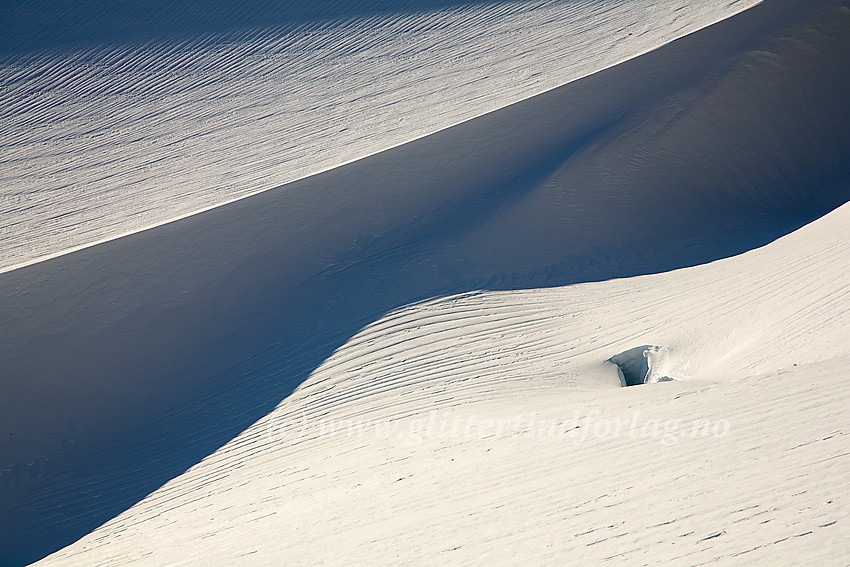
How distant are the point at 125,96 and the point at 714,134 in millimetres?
8508

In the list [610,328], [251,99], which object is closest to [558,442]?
[610,328]

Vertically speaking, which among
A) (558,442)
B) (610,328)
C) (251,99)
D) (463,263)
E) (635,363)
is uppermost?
(251,99)

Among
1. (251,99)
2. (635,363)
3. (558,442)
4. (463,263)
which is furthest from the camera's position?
(251,99)

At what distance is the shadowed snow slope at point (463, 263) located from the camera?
513cm

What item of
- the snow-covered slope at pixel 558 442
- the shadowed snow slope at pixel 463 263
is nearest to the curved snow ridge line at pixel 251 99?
the shadowed snow slope at pixel 463 263

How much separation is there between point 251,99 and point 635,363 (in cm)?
628

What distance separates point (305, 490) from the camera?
4219mm

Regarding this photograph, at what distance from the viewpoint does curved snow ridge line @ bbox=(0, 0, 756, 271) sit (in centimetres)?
671

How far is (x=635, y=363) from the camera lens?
16.2ft

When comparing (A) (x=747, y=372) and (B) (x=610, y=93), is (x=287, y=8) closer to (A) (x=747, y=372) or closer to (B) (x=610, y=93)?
(B) (x=610, y=93)

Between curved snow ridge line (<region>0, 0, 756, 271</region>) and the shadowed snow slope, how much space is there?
371 mm

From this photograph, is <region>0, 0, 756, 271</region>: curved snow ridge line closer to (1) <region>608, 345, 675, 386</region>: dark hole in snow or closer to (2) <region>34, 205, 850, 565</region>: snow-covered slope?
(2) <region>34, 205, 850, 565</region>: snow-covered slope

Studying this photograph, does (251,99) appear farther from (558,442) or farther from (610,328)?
(558,442)

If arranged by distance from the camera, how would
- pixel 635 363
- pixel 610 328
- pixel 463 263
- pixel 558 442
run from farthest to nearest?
pixel 463 263
pixel 610 328
pixel 635 363
pixel 558 442
